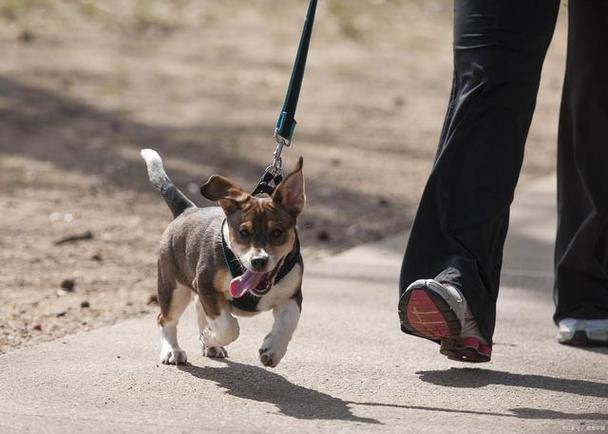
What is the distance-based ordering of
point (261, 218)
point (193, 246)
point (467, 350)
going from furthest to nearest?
1. point (193, 246)
2. point (467, 350)
3. point (261, 218)

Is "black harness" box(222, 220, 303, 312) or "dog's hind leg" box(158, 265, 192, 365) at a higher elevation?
"black harness" box(222, 220, 303, 312)

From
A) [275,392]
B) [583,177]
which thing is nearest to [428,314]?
[275,392]

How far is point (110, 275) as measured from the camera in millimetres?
7113

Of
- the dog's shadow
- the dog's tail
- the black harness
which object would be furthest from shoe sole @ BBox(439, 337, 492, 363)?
the dog's tail

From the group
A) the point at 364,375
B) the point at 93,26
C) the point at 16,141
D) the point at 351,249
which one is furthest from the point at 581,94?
the point at 93,26

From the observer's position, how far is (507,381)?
4.98m

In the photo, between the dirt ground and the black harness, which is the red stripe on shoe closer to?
the black harness

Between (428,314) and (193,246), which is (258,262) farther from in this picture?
(428,314)

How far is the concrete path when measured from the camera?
4.31 metres

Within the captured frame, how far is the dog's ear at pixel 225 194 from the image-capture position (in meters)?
4.72

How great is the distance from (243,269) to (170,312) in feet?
2.08

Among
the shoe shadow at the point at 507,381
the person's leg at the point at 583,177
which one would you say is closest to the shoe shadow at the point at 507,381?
the shoe shadow at the point at 507,381

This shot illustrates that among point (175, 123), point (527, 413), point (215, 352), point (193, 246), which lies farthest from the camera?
point (175, 123)

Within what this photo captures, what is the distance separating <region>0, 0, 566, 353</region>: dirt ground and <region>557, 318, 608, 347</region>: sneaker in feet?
6.59
